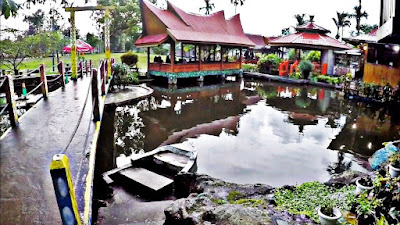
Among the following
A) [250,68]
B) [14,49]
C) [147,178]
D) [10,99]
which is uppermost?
[14,49]

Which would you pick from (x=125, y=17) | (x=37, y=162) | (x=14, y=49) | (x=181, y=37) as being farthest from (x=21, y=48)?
(x=125, y=17)

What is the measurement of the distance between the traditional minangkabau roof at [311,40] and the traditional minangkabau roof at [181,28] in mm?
3288

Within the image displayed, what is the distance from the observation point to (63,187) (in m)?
2.66

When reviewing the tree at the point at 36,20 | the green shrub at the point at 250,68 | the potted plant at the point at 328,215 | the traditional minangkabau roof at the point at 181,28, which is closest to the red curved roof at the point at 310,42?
the traditional minangkabau roof at the point at 181,28

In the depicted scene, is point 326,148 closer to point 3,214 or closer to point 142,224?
point 142,224

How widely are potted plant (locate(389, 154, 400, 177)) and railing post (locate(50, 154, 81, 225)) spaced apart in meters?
4.48

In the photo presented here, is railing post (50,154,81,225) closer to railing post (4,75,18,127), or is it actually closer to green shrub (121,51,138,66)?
railing post (4,75,18,127)

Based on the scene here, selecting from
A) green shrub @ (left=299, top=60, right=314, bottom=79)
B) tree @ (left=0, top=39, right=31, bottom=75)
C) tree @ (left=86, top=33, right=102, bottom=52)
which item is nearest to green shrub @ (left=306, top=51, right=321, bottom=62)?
green shrub @ (left=299, top=60, right=314, bottom=79)

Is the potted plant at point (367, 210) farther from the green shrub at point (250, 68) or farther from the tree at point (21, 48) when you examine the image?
the green shrub at point (250, 68)

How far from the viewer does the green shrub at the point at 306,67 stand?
2239 cm

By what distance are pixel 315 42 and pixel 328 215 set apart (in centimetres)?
2139

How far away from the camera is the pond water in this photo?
7.67 meters

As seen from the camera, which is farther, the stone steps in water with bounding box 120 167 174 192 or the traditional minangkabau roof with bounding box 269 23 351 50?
A: the traditional minangkabau roof with bounding box 269 23 351 50

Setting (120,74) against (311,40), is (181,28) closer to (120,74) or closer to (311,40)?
(120,74)
